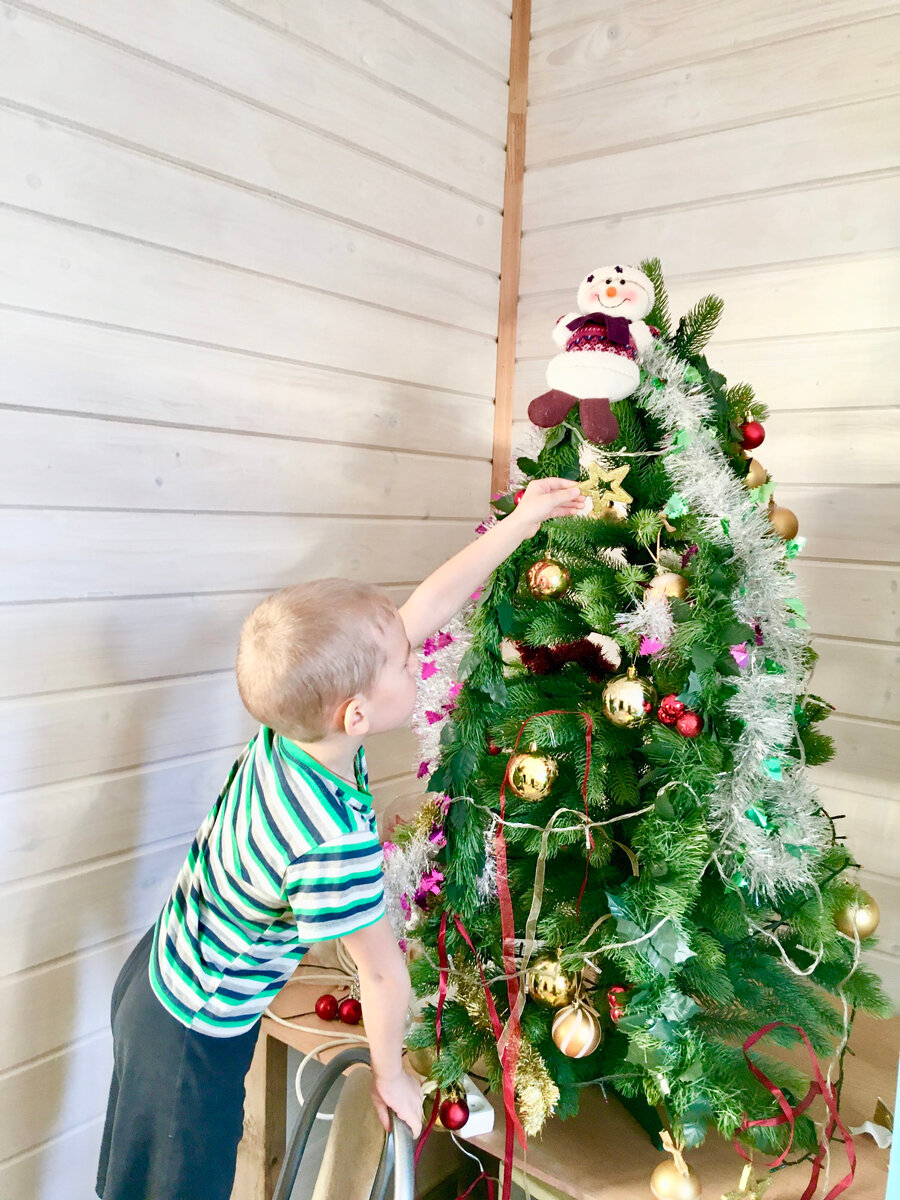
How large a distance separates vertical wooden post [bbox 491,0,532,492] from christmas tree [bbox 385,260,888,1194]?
67 centimetres

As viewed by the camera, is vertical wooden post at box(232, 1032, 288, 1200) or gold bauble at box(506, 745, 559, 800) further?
vertical wooden post at box(232, 1032, 288, 1200)

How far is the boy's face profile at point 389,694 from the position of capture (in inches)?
34.2

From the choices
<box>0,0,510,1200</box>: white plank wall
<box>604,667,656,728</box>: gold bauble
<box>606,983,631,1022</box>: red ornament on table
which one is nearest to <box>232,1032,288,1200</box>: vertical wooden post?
<box>0,0,510,1200</box>: white plank wall

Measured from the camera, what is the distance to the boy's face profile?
87 cm

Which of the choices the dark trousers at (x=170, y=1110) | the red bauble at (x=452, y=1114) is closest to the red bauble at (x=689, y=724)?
the red bauble at (x=452, y=1114)

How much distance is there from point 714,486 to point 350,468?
68cm

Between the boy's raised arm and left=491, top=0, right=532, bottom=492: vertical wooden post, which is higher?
left=491, top=0, right=532, bottom=492: vertical wooden post

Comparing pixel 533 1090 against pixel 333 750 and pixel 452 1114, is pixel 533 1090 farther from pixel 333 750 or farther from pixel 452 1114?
pixel 333 750

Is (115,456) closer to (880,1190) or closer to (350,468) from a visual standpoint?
(350,468)

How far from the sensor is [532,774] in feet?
2.93

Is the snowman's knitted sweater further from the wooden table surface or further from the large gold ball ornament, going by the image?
the wooden table surface

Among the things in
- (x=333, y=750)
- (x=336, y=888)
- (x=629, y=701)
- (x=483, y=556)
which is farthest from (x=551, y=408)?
(x=336, y=888)

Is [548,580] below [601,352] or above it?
below

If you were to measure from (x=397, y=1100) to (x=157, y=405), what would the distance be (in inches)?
33.3
